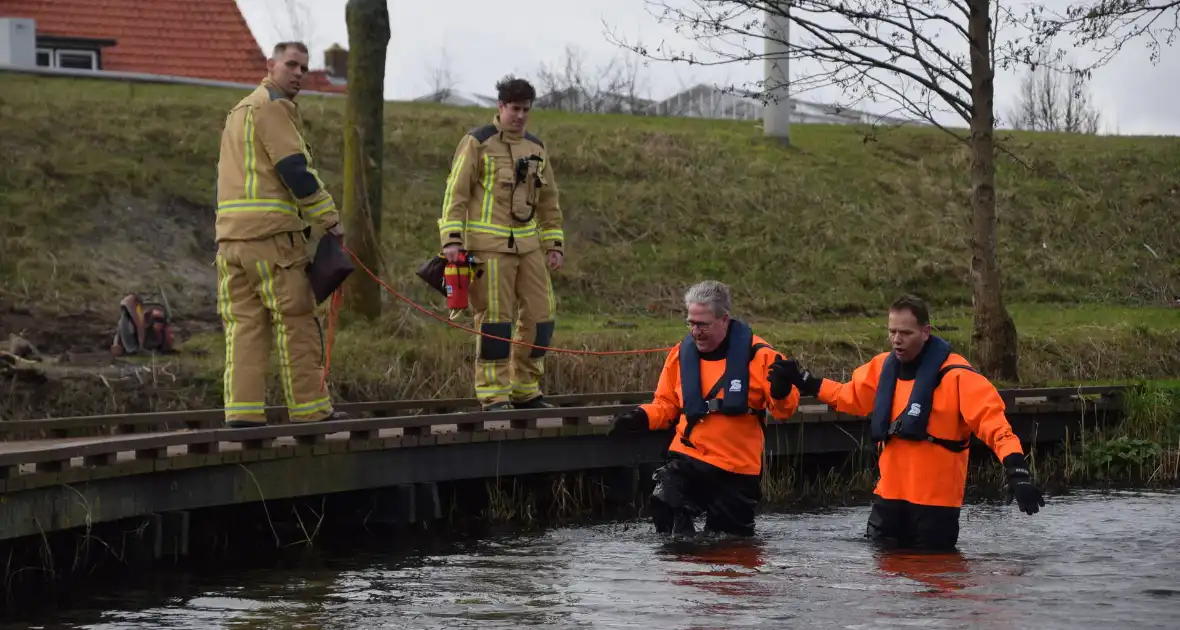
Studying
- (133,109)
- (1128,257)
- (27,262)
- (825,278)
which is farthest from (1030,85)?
(27,262)

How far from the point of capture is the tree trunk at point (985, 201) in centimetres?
1598

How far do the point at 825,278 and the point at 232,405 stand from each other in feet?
48.9

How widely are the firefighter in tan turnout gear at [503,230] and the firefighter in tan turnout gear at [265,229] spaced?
5.48 feet

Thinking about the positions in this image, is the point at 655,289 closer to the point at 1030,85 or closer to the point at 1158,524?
the point at 1158,524

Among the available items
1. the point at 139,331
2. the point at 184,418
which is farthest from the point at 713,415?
the point at 139,331

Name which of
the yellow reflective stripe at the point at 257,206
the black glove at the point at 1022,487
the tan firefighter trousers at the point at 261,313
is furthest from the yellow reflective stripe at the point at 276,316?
the black glove at the point at 1022,487

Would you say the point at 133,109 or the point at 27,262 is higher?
the point at 133,109

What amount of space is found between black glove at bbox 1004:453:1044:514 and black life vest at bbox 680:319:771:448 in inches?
64.1

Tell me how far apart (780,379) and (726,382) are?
0.51 meters

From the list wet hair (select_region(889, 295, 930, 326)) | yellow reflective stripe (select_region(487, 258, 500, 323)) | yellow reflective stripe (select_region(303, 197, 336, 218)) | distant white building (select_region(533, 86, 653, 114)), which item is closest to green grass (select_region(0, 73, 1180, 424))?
yellow reflective stripe (select_region(487, 258, 500, 323))

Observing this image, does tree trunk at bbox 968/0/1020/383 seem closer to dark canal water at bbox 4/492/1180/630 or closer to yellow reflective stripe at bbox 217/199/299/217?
dark canal water at bbox 4/492/1180/630

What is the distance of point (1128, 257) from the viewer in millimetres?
26672

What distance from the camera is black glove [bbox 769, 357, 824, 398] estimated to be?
912 centimetres

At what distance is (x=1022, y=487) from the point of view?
8.34 meters
